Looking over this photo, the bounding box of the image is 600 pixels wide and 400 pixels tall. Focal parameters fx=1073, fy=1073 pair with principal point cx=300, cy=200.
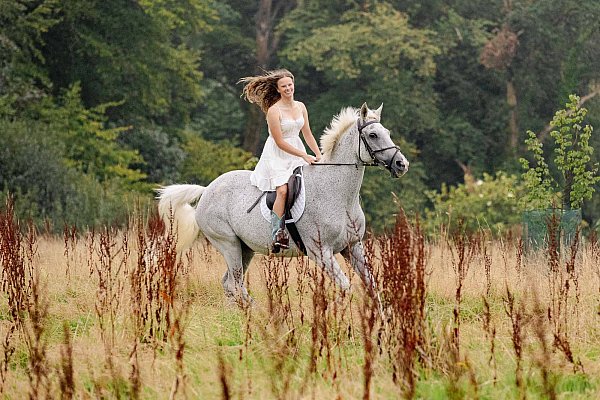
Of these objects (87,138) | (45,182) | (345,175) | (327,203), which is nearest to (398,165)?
(345,175)

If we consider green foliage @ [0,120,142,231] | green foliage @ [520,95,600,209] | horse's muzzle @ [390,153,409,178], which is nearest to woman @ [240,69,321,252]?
horse's muzzle @ [390,153,409,178]

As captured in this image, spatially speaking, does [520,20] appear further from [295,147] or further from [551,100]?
[295,147]

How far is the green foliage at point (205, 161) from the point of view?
32375 millimetres

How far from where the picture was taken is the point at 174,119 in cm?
3634

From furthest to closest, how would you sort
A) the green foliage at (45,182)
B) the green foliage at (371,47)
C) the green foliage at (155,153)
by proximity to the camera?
the green foliage at (371,47)
the green foliage at (155,153)
the green foliage at (45,182)

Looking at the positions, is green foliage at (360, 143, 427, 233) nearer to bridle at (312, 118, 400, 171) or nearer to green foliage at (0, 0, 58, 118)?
green foliage at (0, 0, 58, 118)

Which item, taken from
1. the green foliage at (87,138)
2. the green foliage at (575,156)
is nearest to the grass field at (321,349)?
the green foliage at (575,156)

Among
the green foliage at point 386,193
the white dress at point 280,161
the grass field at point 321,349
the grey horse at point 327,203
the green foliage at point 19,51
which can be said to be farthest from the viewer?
the green foliage at point 386,193

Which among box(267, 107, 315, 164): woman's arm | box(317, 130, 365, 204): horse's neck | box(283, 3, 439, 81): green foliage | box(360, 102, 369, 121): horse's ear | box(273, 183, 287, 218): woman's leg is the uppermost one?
box(283, 3, 439, 81): green foliage

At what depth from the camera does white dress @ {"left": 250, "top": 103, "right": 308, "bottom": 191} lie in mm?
9805

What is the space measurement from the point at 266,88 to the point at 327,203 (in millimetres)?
1437

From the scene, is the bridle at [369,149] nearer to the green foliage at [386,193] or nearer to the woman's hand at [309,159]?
the woman's hand at [309,159]

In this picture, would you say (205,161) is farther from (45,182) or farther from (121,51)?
(45,182)

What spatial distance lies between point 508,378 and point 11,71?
71.9 feet
